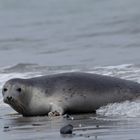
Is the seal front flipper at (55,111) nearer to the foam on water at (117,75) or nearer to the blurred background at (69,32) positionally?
Answer: the foam on water at (117,75)

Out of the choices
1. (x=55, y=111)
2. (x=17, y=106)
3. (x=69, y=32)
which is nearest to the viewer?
(x=55, y=111)

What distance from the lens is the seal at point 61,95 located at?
8375 mm

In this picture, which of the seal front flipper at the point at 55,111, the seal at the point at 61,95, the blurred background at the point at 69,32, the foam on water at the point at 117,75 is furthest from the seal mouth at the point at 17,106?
the blurred background at the point at 69,32

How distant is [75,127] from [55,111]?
140 cm

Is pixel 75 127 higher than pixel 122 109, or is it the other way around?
pixel 122 109

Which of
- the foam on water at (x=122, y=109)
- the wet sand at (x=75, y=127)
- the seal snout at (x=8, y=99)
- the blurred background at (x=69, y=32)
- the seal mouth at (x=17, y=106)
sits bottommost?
the wet sand at (x=75, y=127)

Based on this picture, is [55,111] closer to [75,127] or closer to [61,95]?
[61,95]

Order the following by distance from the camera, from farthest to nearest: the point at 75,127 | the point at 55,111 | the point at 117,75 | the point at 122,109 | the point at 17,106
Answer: the point at 117,75 → the point at 17,106 → the point at 55,111 → the point at 122,109 → the point at 75,127

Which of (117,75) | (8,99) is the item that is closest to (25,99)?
(8,99)

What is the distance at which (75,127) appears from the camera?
6867mm

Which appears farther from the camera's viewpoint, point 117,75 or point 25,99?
point 117,75

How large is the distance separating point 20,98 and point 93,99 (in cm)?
81

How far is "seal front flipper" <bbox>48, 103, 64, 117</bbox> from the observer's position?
26.9 feet

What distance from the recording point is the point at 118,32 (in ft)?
60.2
